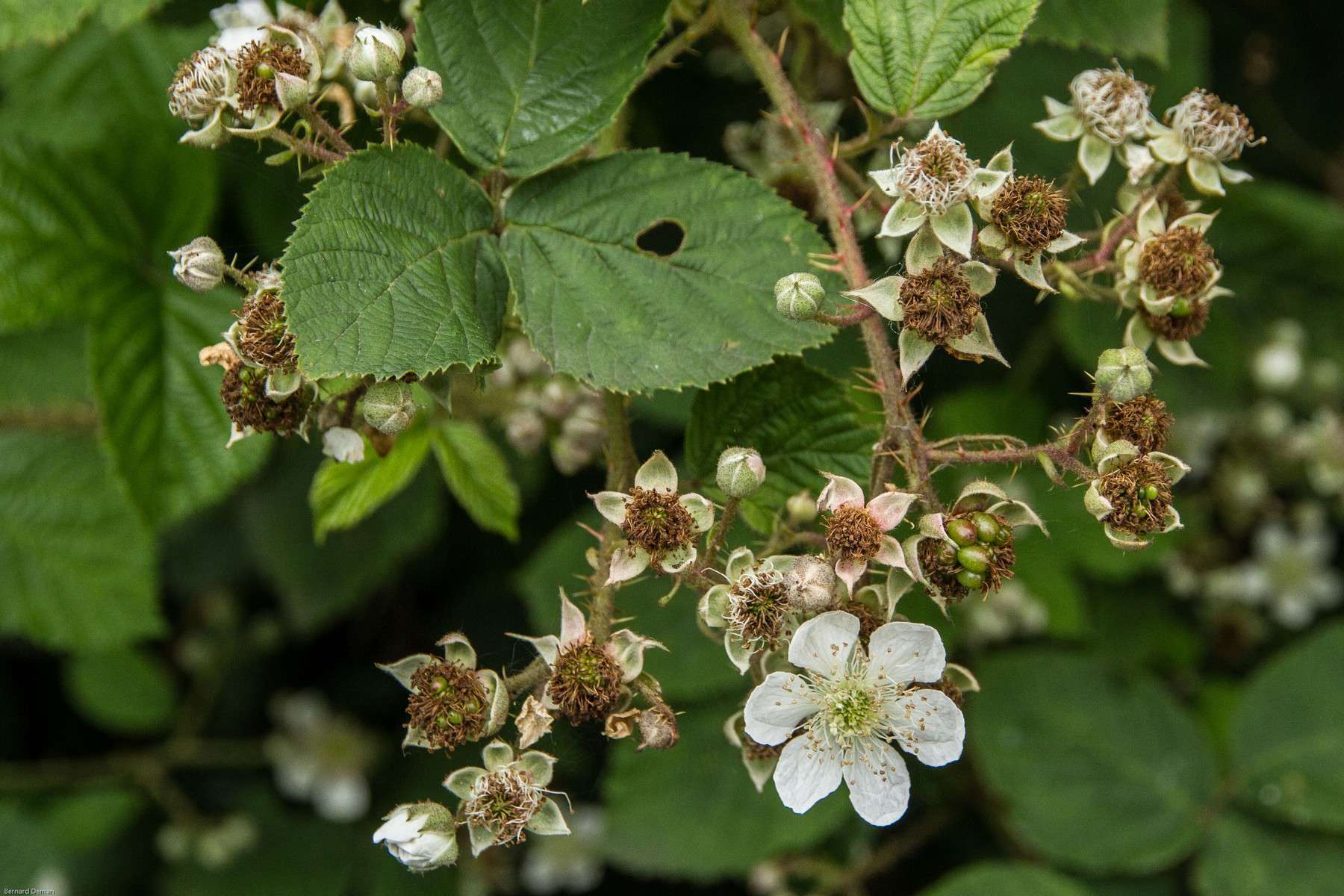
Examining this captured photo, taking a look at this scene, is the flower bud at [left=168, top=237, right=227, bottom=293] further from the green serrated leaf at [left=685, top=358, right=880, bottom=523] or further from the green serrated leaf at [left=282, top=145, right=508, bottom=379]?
the green serrated leaf at [left=685, top=358, right=880, bottom=523]

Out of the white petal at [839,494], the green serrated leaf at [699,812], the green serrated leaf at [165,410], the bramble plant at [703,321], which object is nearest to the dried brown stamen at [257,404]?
the bramble plant at [703,321]

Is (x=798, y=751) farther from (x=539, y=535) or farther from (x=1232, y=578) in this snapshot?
(x=1232, y=578)

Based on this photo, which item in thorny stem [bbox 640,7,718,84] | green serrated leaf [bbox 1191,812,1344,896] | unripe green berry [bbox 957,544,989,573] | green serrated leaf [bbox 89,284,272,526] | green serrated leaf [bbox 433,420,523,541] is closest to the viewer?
unripe green berry [bbox 957,544,989,573]

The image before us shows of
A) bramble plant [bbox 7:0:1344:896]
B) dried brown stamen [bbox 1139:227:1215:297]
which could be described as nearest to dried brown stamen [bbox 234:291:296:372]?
bramble plant [bbox 7:0:1344:896]

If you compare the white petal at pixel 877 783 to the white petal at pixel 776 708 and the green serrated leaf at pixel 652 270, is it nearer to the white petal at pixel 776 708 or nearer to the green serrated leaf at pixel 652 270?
the white petal at pixel 776 708

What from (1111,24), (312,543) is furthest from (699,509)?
(312,543)

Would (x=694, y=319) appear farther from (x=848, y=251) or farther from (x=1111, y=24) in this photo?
(x=1111, y=24)
